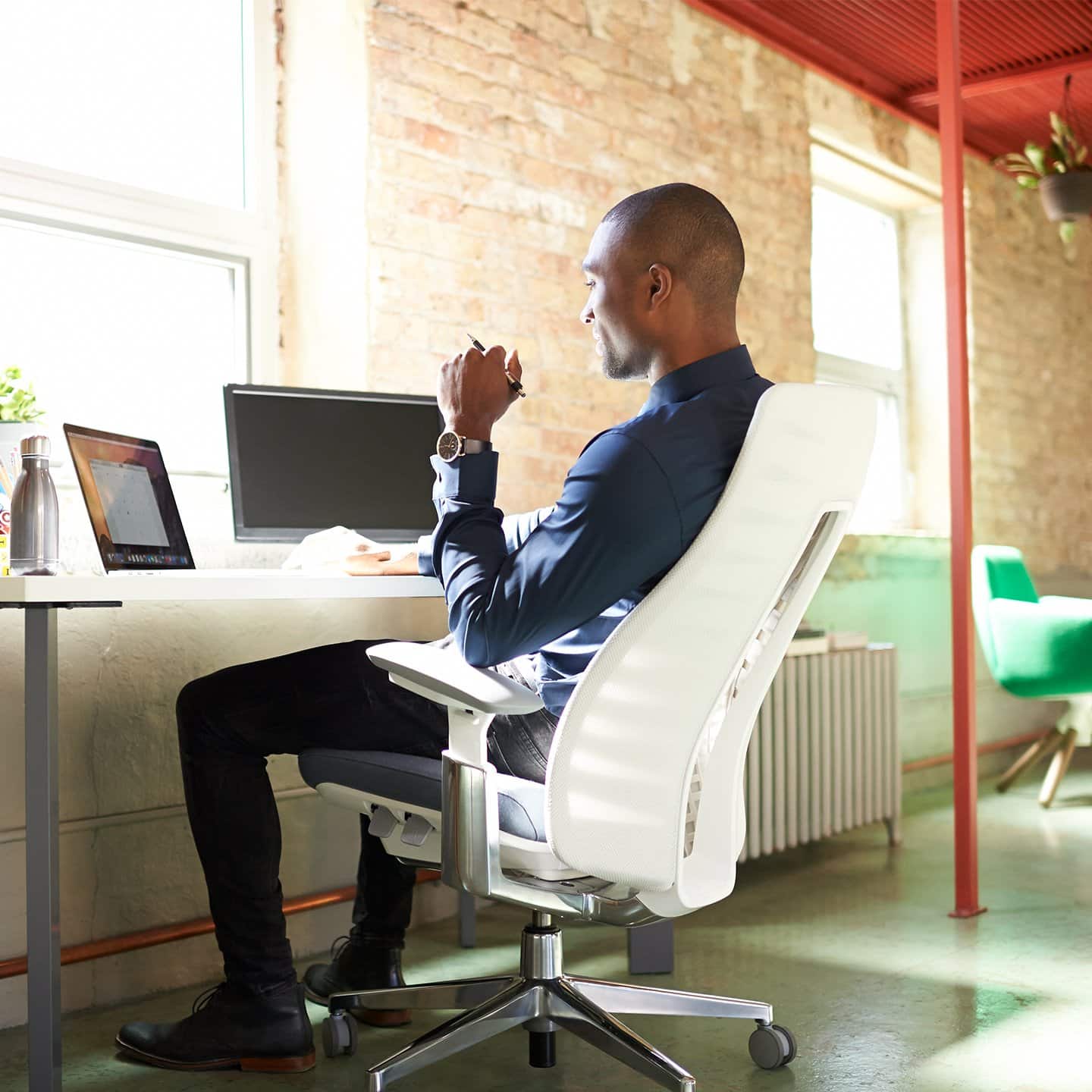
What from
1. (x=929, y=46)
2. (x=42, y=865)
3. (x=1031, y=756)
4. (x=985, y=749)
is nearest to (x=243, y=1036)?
(x=42, y=865)

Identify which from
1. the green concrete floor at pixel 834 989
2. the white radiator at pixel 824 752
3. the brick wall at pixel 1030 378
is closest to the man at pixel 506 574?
the green concrete floor at pixel 834 989

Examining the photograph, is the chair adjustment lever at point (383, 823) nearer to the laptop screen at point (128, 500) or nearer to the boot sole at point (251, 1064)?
the boot sole at point (251, 1064)

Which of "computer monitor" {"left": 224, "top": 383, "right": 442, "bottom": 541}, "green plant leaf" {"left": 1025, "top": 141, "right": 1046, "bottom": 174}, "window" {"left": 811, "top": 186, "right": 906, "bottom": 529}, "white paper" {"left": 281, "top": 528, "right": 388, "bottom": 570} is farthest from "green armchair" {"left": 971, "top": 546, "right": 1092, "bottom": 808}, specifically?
"white paper" {"left": 281, "top": 528, "right": 388, "bottom": 570}

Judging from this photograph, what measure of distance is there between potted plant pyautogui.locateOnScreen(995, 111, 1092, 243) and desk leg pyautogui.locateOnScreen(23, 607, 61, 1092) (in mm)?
4900

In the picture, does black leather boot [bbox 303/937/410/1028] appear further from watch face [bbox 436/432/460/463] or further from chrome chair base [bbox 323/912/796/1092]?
watch face [bbox 436/432/460/463]

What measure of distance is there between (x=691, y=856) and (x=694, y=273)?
843 millimetres

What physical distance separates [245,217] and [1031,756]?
381 centimetres

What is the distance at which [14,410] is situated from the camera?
243cm

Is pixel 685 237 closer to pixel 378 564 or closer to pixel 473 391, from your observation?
pixel 473 391

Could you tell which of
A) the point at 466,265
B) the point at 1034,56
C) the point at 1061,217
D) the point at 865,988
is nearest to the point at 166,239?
the point at 466,265

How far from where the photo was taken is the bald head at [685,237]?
1910 millimetres

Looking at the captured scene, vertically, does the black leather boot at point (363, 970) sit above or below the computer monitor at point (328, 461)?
below

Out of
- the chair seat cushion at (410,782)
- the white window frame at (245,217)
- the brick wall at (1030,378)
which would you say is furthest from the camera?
the brick wall at (1030,378)

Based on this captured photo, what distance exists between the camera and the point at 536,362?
12.2 ft
